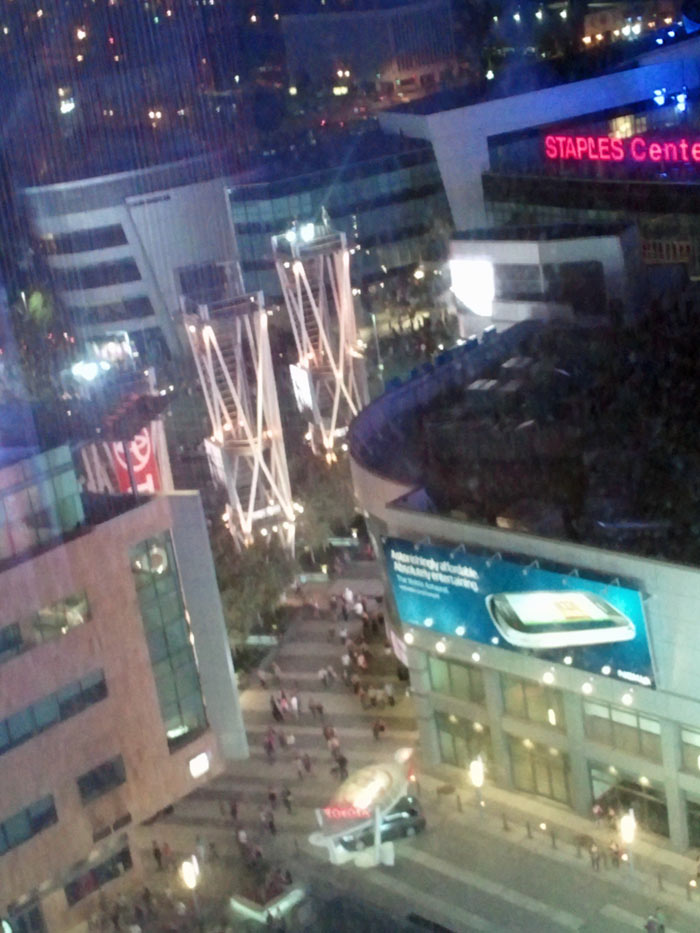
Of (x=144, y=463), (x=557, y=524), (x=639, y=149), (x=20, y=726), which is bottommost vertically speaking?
(x=20, y=726)

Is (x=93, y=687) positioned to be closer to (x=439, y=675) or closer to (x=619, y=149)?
(x=439, y=675)

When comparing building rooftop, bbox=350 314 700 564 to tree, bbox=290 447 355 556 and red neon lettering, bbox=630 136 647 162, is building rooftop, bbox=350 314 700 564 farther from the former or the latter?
red neon lettering, bbox=630 136 647 162

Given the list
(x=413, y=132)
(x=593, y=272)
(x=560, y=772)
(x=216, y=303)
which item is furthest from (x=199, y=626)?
(x=413, y=132)

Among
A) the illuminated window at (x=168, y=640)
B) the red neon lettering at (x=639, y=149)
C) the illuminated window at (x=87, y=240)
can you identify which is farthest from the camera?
the illuminated window at (x=87, y=240)

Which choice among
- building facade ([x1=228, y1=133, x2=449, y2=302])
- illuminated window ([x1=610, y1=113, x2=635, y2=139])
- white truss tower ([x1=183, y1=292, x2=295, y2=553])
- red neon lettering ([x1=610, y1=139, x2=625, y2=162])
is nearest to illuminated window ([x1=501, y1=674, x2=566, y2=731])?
white truss tower ([x1=183, y1=292, x2=295, y2=553])

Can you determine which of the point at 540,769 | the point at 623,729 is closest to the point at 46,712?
the point at 540,769

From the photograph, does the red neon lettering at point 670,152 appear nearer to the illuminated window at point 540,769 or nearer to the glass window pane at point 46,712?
the illuminated window at point 540,769

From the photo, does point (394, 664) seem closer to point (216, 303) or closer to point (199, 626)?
point (199, 626)

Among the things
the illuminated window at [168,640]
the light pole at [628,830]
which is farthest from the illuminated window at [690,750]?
the illuminated window at [168,640]
